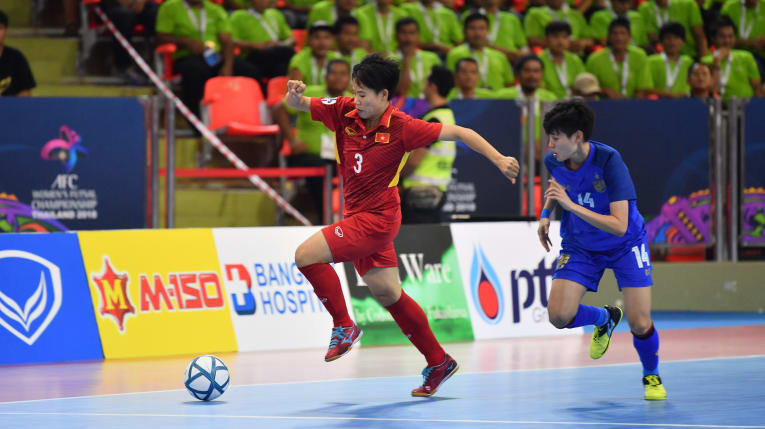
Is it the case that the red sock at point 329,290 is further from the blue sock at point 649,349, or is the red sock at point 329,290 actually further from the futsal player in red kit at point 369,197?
the blue sock at point 649,349

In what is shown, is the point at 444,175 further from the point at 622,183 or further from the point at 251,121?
the point at 622,183

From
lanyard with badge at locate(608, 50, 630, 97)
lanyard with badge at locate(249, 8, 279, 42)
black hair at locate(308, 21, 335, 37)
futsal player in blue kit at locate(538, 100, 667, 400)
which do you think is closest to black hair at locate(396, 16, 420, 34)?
black hair at locate(308, 21, 335, 37)

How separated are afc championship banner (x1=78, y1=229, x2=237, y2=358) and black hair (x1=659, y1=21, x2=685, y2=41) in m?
8.12

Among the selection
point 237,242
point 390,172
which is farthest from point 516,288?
point 390,172

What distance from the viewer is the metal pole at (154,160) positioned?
39.9 feet

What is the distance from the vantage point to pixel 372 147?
8.04 m

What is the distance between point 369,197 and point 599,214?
5.02 feet

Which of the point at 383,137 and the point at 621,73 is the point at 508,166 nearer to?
the point at 383,137

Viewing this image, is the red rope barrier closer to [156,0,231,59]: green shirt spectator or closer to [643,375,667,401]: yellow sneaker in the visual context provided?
[156,0,231,59]: green shirt spectator

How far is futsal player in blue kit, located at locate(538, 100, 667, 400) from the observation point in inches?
308

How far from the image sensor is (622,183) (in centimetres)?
786

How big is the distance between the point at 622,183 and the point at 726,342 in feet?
15.4

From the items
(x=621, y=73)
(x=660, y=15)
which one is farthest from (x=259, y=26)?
(x=660, y=15)

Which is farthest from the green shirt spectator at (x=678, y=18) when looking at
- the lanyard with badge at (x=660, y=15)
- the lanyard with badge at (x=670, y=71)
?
the lanyard with badge at (x=670, y=71)
